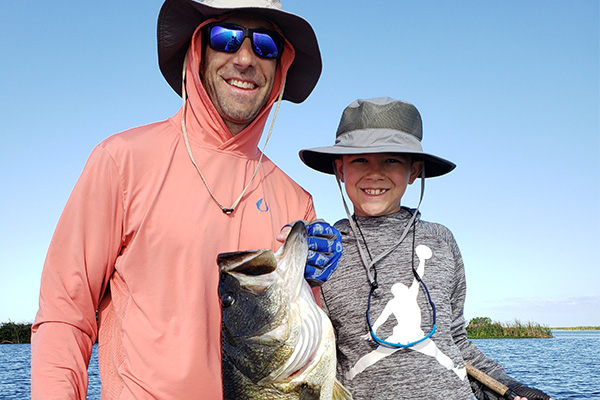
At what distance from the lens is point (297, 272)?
2.47 meters

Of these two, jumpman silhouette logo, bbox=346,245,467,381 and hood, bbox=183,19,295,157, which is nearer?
hood, bbox=183,19,295,157

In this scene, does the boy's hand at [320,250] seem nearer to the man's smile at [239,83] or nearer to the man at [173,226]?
the man at [173,226]

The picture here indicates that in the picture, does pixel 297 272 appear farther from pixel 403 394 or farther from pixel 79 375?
pixel 403 394

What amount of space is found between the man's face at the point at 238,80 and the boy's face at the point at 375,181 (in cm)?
93

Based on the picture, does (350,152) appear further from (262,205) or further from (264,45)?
(264,45)

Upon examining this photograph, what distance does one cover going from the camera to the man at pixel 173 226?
2.65 m

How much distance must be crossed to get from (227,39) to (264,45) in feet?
0.73

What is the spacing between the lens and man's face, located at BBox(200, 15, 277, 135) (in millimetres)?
3135

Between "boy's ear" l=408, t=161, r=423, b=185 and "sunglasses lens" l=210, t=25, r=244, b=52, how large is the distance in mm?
1702

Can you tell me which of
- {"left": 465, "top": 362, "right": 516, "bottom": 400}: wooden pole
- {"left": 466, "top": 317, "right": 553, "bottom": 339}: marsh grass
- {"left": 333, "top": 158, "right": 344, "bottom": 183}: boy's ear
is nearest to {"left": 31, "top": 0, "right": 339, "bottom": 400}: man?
{"left": 333, "top": 158, "right": 344, "bottom": 183}: boy's ear

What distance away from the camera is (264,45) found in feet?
10.4

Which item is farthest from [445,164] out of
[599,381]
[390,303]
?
[599,381]

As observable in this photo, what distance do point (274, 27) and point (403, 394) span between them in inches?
96.8

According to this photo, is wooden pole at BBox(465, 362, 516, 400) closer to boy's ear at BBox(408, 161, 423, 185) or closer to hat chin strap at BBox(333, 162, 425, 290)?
hat chin strap at BBox(333, 162, 425, 290)
